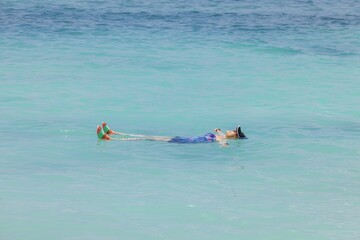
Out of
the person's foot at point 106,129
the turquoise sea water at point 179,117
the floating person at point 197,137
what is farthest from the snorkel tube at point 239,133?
the person's foot at point 106,129

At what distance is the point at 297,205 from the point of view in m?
11.9

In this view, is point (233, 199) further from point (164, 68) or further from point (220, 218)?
point (164, 68)

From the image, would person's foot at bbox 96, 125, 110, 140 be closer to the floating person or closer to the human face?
the floating person

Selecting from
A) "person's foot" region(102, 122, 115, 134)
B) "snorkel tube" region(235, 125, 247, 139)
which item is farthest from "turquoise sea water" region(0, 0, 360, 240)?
"person's foot" region(102, 122, 115, 134)

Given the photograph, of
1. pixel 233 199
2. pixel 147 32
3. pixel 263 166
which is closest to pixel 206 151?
pixel 263 166

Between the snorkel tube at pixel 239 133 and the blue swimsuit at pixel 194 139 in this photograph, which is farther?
the snorkel tube at pixel 239 133

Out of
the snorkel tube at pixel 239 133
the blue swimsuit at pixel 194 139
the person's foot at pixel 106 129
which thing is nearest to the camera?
the blue swimsuit at pixel 194 139

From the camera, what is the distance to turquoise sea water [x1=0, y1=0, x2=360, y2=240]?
37.5 feet

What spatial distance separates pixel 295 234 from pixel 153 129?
5.66m

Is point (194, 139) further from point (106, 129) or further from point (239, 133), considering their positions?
point (106, 129)

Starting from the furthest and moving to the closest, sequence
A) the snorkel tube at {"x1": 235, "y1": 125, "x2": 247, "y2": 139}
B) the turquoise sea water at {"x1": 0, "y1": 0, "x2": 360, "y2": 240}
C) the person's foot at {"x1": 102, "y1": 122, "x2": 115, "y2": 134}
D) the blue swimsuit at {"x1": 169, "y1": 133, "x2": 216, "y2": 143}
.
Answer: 1. the person's foot at {"x1": 102, "y1": 122, "x2": 115, "y2": 134}
2. the snorkel tube at {"x1": 235, "y1": 125, "x2": 247, "y2": 139}
3. the blue swimsuit at {"x1": 169, "y1": 133, "x2": 216, "y2": 143}
4. the turquoise sea water at {"x1": 0, "y1": 0, "x2": 360, "y2": 240}

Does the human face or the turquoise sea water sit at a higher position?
the human face

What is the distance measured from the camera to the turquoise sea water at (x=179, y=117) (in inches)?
450

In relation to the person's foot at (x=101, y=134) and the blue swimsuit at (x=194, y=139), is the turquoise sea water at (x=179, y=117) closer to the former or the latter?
the blue swimsuit at (x=194, y=139)
